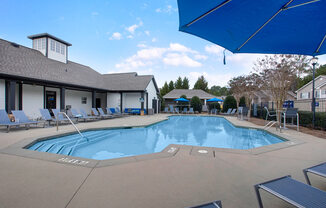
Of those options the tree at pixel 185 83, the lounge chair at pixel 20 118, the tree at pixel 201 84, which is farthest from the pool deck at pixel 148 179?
the tree at pixel 201 84

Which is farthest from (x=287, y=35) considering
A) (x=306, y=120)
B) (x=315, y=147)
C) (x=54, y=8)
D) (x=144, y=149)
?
(x=54, y=8)

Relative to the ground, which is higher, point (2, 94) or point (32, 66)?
point (32, 66)

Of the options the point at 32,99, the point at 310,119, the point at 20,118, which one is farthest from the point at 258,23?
the point at 32,99

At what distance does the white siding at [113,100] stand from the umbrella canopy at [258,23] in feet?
59.5

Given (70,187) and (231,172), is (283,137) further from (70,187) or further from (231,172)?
(70,187)

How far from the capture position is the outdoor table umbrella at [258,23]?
1.94 metres

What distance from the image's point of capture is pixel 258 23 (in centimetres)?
227

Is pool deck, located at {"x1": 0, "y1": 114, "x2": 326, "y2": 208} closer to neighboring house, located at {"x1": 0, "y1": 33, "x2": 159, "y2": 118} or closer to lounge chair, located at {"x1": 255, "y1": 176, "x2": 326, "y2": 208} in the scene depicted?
lounge chair, located at {"x1": 255, "y1": 176, "x2": 326, "y2": 208}

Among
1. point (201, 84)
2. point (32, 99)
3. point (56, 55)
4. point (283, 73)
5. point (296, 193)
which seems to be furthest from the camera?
point (201, 84)

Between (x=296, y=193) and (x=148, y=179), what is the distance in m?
1.94

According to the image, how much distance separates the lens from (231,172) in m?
3.04

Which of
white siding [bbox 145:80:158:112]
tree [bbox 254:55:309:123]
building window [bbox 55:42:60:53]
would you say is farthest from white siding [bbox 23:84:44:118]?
tree [bbox 254:55:309:123]

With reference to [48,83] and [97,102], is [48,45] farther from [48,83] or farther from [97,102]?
[97,102]

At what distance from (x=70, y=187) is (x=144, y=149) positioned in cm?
374
